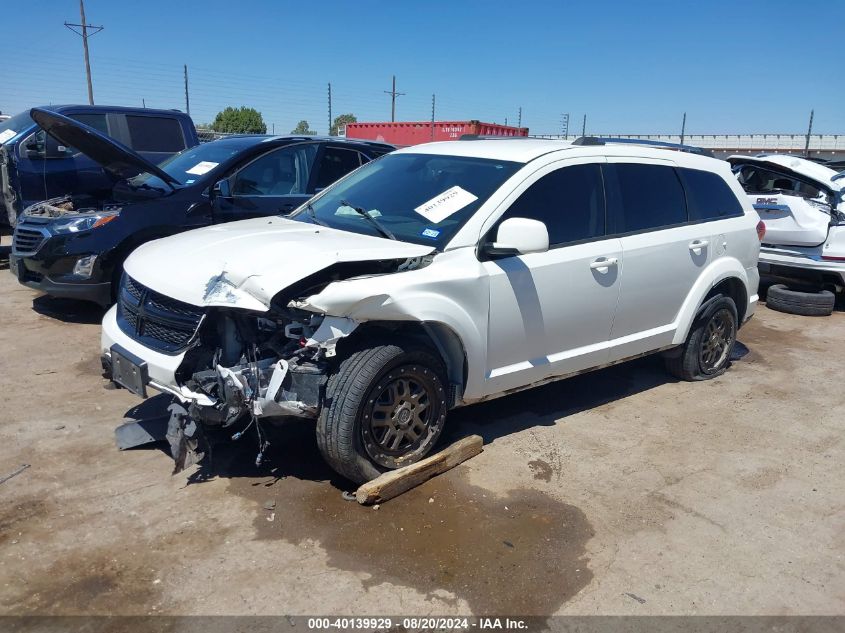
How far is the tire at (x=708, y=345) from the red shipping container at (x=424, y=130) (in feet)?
56.2

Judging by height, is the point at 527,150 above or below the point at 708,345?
above

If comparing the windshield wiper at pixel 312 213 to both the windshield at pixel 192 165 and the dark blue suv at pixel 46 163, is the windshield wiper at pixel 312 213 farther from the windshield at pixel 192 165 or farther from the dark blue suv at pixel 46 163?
the dark blue suv at pixel 46 163

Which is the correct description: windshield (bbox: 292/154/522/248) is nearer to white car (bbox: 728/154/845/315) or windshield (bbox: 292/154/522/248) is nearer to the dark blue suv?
the dark blue suv

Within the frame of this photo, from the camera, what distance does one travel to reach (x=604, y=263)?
14.6 ft

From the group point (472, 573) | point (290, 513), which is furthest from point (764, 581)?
point (290, 513)

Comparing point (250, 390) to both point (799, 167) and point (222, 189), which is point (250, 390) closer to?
point (222, 189)

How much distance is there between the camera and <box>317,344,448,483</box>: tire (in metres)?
3.44

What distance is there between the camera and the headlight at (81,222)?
614 centimetres

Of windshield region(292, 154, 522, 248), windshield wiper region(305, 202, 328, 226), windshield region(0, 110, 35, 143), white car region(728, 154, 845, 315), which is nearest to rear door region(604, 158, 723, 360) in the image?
windshield region(292, 154, 522, 248)

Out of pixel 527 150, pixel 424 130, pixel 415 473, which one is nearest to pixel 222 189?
pixel 527 150

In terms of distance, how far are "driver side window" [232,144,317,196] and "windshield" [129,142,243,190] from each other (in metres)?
0.25

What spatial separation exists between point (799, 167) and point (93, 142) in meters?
7.68

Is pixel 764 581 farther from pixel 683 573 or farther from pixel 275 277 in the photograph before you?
pixel 275 277

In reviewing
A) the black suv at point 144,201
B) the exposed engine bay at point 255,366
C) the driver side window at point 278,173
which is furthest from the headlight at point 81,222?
the exposed engine bay at point 255,366
